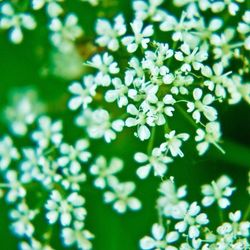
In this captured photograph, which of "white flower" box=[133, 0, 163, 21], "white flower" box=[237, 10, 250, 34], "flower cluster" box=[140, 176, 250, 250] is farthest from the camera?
"white flower" box=[133, 0, 163, 21]

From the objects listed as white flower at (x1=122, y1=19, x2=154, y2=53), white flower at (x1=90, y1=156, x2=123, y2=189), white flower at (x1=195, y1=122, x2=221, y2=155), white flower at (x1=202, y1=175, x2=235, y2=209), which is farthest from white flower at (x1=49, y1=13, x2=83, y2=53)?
white flower at (x1=202, y1=175, x2=235, y2=209)

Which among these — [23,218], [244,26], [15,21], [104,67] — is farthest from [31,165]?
[244,26]

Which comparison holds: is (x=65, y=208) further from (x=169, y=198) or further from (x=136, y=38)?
(x=136, y=38)

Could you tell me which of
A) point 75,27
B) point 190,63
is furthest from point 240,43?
point 75,27

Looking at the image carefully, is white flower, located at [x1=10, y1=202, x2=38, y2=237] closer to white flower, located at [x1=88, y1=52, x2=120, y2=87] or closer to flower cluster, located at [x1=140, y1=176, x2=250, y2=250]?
flower cluster, located at [x1=140, y1=176, x2=250, y2=250]

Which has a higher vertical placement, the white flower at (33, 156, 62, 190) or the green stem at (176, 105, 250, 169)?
the green stem at (176, 105, 250, 169)

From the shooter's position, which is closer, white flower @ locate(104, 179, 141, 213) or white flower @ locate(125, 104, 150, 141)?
white flower @ locate(125, 104, 150, 141)

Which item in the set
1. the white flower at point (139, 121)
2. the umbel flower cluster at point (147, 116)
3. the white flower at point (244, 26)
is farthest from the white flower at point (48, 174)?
the white flower at point (244, 26)
